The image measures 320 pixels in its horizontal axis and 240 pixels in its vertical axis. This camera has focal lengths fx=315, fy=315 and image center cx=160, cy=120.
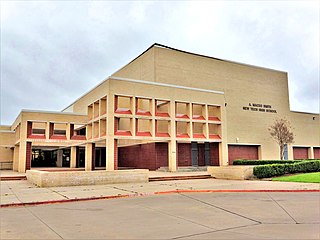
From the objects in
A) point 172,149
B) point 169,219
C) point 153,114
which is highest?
point 153,114

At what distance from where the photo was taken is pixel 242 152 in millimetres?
40031

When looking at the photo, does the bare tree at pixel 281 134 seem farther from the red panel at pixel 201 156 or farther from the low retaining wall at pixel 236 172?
the low retaining wall at pixel 236 172

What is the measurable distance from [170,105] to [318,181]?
1609cm

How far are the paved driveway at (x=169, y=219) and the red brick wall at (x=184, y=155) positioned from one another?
72.5 ft

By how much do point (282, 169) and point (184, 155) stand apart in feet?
45.5

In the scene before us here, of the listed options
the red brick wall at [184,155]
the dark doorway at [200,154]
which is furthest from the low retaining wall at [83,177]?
the dark doorway at [200,154]

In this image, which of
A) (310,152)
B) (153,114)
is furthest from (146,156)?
(310,152)

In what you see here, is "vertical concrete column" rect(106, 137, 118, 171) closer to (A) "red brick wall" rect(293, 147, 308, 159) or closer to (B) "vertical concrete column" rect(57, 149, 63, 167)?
(B) "vertical concrete column" rect(57, 149, 63, 167)

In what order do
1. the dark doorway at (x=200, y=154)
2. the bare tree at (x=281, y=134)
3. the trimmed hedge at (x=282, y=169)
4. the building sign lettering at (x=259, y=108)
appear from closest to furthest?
the trimmed hedge at (x=282, y=169) → the dark doorway at (x=200, y=154) → the bare tree at (x=281, y=134) → the building sign lettering at (x=259, y=108)

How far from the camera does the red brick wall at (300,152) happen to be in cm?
4625

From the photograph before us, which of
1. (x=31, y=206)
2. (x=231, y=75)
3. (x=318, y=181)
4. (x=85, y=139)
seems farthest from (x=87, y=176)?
(x=231, y=75)

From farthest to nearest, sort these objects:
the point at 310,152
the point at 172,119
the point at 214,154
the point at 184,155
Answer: the point at 310,152, the point at 184,155, the point at 214,154, the point at 172,119

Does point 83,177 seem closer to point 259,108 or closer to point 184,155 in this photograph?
point 184,155

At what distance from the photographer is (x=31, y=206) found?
36.4 ft
